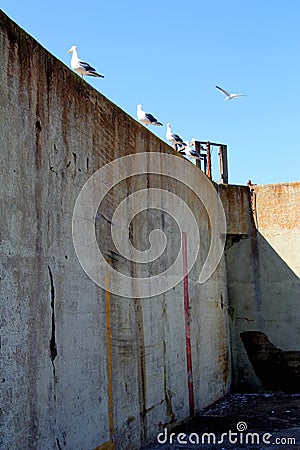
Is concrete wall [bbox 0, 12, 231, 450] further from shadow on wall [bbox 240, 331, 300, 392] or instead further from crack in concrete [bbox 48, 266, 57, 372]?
shadow on wall [bbox 240, 331, 300, 392]

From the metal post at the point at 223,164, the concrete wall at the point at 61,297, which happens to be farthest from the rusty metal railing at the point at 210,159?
the concrete wall at the point at 61,297

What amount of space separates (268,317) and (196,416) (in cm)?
231

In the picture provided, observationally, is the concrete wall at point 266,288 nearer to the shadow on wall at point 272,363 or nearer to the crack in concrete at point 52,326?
the shadow on wall at point 272,363

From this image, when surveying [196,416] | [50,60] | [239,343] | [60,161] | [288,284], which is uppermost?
[50,60]

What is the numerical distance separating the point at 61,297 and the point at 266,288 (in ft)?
16.5

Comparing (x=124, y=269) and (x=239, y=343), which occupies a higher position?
(x=124, y=269)

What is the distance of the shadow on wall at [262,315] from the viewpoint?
809cm

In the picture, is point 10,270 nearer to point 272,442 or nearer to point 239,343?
point 272,442

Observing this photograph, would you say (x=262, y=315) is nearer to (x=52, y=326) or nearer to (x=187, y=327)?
(x=187, y=327)

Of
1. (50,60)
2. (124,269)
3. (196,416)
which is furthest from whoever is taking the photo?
(196,416)

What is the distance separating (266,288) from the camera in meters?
8.41

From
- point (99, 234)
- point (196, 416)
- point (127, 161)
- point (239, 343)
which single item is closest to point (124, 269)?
point (99, 234)

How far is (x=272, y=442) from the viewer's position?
5.38 metres

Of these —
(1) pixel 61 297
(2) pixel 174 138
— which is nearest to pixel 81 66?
(1) pixel 61 297
